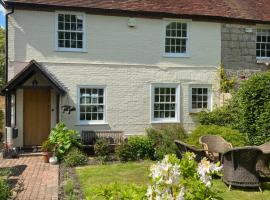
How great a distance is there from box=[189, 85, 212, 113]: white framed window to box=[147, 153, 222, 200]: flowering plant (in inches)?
521

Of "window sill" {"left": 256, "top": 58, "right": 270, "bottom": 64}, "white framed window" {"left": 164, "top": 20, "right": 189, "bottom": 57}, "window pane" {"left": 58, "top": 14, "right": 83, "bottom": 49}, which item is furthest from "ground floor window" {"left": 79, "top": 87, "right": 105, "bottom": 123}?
"window sill" {"left": 256, "top": 58, "right": 270, "bottom": 64}

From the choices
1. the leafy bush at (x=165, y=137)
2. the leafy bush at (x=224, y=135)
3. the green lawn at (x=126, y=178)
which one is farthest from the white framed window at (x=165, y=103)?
the green lawn at (x=126, y=178)

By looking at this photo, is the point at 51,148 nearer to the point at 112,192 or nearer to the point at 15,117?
the point at 15,117

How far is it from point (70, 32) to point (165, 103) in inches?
200

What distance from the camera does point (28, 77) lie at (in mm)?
15031

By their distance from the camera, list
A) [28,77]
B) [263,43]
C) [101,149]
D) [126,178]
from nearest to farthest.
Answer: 1. [126,178]
2. [101,149]
3. [28,77]
4. [263,43]

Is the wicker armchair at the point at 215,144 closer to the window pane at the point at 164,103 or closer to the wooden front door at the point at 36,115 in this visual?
the window pane at the point at 164,103

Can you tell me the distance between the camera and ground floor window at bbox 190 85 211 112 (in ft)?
57.9

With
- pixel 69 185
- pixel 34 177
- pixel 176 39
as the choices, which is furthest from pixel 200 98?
pixel 69 185

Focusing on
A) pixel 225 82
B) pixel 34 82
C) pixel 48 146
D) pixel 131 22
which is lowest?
pixel 48 146

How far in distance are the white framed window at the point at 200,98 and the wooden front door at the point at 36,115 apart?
248 inches

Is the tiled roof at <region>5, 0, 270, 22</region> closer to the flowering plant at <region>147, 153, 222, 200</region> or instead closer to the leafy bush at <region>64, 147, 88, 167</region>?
the leafy bush at <region>64, 147, 88, 167</region>

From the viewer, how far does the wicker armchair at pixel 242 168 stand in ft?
29.7

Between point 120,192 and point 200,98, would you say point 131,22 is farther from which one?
point 120,192
